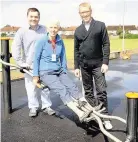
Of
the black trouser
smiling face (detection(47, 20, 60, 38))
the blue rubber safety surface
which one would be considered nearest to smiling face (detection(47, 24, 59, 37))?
smiling face (detection(47, 20, 60, 38))

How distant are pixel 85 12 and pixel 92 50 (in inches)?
22.9

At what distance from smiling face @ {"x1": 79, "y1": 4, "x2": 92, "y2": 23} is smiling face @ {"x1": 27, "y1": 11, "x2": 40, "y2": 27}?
71 centimetres

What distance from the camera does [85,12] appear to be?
176 inches

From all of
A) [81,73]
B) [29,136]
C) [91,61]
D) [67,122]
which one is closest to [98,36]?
[91,61]

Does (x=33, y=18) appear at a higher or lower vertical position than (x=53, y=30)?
higher

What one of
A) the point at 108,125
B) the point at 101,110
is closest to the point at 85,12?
the point at 101,110

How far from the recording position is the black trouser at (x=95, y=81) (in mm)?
4793

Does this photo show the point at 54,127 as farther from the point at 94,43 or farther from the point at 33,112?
the point at 94,43

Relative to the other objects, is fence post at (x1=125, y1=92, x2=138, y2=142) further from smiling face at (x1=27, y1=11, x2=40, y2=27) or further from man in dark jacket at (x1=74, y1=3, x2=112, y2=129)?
smiling face at (x1=27, y1=11, x2=40, y2=27)

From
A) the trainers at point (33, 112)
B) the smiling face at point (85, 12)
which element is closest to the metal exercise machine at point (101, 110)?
the trainers at point (33, 112)

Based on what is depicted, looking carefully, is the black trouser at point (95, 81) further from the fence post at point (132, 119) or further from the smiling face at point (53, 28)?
the fence post at point (132, 119)

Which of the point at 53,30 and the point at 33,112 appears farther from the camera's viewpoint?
the point at 33,112

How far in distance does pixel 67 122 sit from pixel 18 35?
157 centimetres

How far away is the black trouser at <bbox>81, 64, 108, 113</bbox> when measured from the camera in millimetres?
4793
